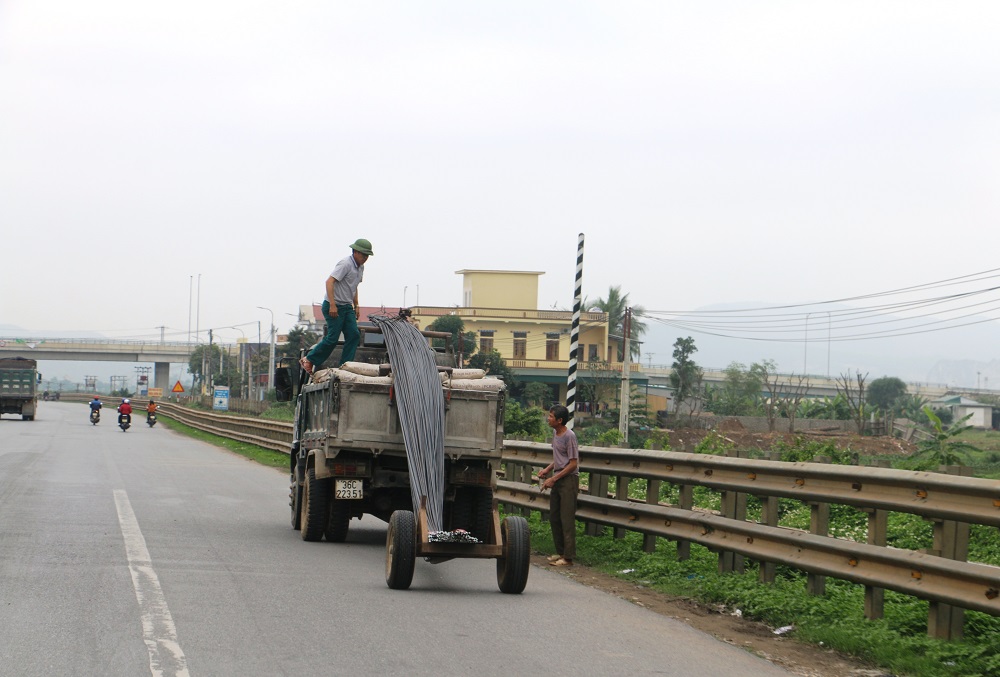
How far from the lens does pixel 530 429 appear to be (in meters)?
46.7

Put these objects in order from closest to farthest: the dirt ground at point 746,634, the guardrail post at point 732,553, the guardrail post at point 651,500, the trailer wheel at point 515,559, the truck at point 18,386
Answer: the dirt ground at point 746,634 < the trailer wheel at point 515,559 < the guardrail post at point 732,553 < the guardrail post at point 651,500 < the truck at point 18,386

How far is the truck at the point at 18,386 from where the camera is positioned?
184 feet

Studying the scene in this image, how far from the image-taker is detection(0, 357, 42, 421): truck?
56094 mm

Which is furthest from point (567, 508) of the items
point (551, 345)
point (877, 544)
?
point (551, 345)

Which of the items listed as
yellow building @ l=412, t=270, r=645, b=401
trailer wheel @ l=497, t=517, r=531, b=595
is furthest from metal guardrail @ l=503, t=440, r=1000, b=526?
yellow building @ l=412, t=270, r=645, b=401

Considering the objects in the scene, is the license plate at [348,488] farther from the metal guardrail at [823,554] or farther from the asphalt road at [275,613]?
the metal guardrail at [823,554]

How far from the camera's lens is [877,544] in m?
7.89

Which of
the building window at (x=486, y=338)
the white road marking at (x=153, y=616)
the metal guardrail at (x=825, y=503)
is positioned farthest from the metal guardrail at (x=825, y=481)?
the building window at (x=486, y=338)

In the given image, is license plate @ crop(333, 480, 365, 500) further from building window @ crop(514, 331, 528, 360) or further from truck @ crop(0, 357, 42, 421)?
building window @ crop(514, 331, 528, 360)

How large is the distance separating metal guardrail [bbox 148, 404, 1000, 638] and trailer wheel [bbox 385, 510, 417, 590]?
261 centimetres

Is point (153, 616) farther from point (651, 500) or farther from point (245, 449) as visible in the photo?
point (245, 449)

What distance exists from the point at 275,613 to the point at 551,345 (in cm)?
7054

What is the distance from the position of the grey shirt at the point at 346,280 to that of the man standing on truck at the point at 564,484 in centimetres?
296

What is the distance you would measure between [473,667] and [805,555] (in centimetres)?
317
